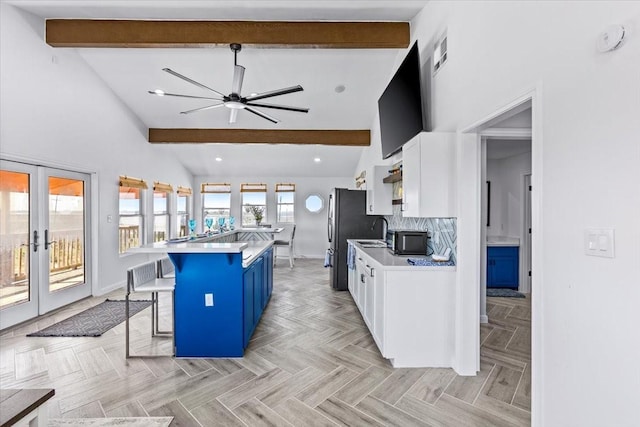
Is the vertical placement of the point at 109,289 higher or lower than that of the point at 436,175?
lower

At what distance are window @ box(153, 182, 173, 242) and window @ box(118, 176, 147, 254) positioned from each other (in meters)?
0.48

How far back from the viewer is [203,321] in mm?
2754

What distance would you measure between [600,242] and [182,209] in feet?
27.9

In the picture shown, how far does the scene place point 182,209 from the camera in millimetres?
8211

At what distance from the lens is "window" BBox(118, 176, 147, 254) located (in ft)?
17.9

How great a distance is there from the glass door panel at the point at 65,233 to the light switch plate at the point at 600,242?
5.37m

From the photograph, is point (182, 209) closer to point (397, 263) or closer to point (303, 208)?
point (303, 208)

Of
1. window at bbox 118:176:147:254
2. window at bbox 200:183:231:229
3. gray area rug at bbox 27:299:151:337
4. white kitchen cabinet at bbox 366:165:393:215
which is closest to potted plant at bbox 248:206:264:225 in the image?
window at bbox 200:183:231:229

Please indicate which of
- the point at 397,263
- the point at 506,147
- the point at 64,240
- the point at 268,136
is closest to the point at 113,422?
the point at 397,263

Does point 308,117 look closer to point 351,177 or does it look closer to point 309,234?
point 351,177

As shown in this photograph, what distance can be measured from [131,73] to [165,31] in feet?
5.57

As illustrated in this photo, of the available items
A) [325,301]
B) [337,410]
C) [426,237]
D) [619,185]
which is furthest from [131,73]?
[619,185]

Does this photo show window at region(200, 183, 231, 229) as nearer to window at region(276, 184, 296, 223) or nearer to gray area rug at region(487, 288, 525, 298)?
window at region(276, 184, 296, 223)

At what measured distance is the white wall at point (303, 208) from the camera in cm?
885
